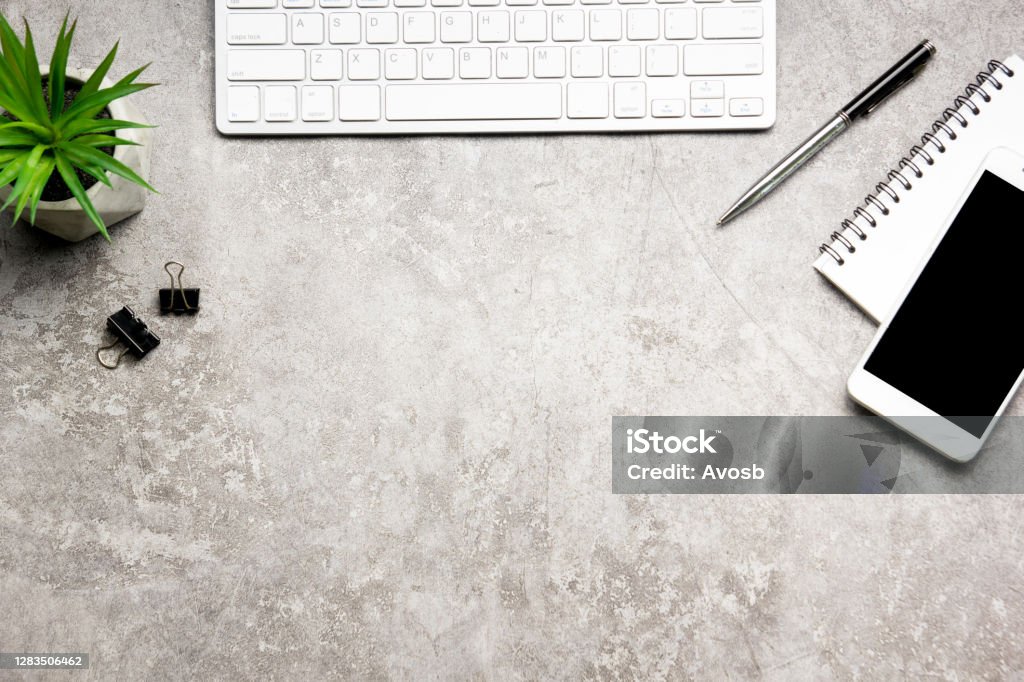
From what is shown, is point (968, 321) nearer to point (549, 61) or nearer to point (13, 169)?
point (549, 61)

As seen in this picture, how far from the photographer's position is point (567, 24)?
0.81 meters

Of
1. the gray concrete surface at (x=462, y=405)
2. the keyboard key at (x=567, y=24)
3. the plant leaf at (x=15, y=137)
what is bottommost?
the gray concrete surface at (x=462, y=405)

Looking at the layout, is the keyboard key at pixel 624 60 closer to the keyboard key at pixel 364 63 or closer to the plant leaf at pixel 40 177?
the keyboard key at pixel 364 63

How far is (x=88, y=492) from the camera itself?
82cm

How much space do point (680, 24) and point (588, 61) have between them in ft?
0.37

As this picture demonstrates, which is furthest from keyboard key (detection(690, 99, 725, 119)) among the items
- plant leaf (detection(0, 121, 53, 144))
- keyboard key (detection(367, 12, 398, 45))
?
plant leaf (detection(0, 121, 53, 144))

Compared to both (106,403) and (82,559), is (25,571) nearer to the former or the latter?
(82,559)

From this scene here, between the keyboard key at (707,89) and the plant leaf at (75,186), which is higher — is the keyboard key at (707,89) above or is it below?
above

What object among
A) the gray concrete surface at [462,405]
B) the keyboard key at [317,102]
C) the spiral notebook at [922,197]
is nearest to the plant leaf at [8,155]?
the gray concrete surface at [462,405]

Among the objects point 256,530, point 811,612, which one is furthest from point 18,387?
point 811,612

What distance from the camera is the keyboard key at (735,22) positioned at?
80 centimetres

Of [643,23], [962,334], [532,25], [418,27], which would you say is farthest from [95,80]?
[962,334]

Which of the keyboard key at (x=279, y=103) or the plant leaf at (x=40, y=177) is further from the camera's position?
the keyboard key at (x=279, y=103)

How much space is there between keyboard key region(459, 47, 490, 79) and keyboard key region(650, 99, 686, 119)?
0.65ft
